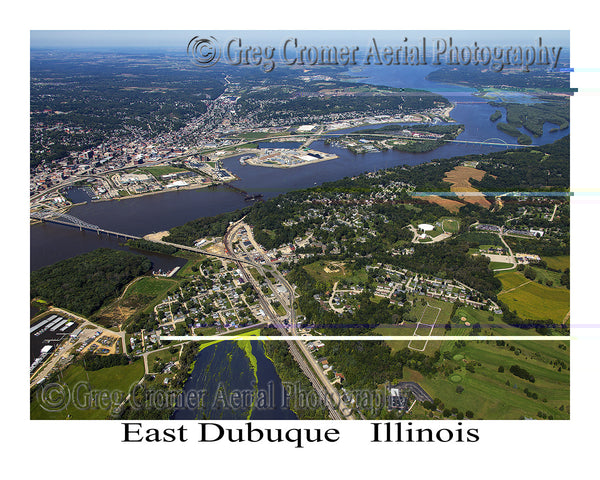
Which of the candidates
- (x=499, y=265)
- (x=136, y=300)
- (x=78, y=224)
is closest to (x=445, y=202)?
(x=499, y=265)

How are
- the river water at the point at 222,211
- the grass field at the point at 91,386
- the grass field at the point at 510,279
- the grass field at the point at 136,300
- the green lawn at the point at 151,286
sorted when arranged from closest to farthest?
the grass field at the point at 91,386 → the river water at the point at 222,211 → the grass field at the point at 136,300 → the grass field at the point at 510,279 → the green lawn at the point at 151,286

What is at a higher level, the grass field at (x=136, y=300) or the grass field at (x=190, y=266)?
the grass field at (x=190, y=266)

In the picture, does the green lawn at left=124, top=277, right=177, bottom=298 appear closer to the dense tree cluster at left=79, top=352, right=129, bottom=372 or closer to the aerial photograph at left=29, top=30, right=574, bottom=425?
the aerial photograph at left=29, top=30, right=574, bottom=425

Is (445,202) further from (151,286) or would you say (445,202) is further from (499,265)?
(151,286)

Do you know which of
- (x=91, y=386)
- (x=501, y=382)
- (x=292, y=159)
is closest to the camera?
(x=501, y=382)

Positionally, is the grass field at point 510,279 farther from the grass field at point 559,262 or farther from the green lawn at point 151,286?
the green lawn at point 151,286

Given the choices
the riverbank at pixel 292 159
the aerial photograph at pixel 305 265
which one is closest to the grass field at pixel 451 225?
the aerial photograph at pixel 305 265
